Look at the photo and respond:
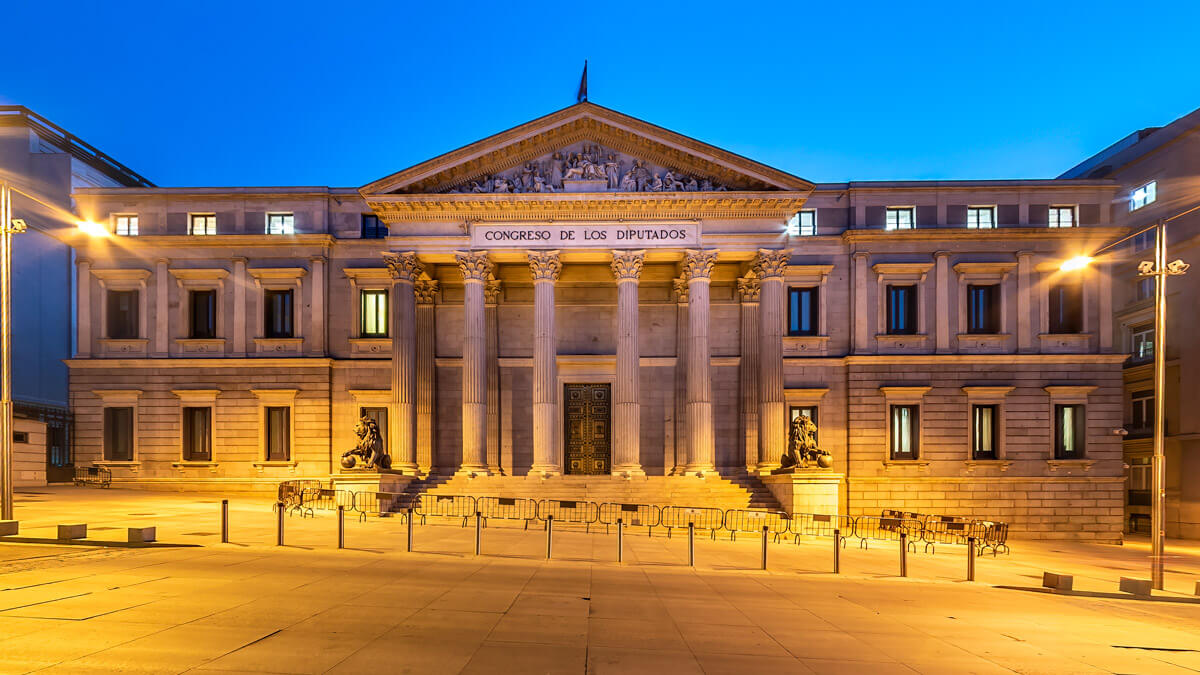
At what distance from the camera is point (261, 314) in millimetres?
42219

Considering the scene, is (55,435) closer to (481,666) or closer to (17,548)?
(17,548)

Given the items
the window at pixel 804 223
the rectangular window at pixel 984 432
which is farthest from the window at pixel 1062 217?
the window at pixel 804 223

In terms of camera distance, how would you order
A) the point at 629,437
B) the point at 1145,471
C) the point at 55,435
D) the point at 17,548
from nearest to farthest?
the point at 17,548 < the point at 629,437 < the point at 1145,471 < the point at 55,435

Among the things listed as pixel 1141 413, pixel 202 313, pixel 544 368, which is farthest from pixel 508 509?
pixel 1141 413

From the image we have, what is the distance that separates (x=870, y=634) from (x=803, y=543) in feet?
51.3

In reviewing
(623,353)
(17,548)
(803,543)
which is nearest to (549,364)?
(623,353)

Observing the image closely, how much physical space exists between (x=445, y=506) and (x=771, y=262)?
660 inches

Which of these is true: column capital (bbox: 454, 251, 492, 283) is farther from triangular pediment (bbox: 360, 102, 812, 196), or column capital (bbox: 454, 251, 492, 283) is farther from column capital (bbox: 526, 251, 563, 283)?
triangular pediment (bbox: 360, 102, 812, 196)

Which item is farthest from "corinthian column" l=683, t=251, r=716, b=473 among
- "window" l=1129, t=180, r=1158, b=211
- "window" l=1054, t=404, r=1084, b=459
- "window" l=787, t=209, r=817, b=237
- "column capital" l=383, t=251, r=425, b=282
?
"window" l=1129, t=180, r=1158, b=211

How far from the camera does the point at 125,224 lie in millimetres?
42531

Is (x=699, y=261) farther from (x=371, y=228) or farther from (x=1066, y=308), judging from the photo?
(x=1066, y=308)

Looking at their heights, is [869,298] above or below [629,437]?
above

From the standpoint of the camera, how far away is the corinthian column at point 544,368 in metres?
34.1

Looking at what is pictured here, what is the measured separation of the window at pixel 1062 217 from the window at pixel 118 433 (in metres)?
48.2
